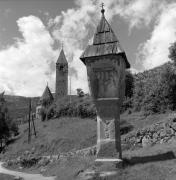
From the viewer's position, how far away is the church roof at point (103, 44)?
39.8ft

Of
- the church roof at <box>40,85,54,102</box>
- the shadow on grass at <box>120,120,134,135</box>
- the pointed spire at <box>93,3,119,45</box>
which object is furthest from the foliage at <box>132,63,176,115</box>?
the church roof at <box>40,85,54,102</box>

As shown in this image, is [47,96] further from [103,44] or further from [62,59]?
[103,44]

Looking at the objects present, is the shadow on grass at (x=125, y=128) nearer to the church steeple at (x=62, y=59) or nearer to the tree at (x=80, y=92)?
the tree at (x=80, y=92)

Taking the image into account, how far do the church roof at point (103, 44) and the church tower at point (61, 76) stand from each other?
214 feet

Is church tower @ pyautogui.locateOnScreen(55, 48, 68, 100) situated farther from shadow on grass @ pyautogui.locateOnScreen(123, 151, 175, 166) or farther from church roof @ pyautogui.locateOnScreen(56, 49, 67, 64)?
shadow on grass @ pyautogui.locateOnScreen(123, 151, 175, 166)

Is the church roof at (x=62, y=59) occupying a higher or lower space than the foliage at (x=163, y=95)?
higher

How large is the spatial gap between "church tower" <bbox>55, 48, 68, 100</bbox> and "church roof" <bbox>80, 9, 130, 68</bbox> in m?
65.1

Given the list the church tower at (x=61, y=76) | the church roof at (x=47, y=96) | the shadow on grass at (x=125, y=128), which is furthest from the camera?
the church tower at (x=61, y=76)

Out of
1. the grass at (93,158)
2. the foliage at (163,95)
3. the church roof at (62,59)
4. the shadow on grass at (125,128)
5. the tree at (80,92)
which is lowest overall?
the grass at (93,158)

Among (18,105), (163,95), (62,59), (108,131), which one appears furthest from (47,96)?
(18,105)

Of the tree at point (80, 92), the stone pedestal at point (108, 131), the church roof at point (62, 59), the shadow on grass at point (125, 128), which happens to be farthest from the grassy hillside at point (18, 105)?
the stone pedestal at point (108, 131)

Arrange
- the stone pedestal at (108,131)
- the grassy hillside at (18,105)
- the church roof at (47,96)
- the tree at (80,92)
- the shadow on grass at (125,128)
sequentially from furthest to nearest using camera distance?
the grassy hillside at (18,105), the church roof at (47,96), the tree at (80,92), the shadow on grass at (125,128), the stone pedestal at (108,131)

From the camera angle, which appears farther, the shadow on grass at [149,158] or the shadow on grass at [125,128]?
the shadow on grass at [125,128]

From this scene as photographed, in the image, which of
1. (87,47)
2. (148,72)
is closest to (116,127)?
(87,47)
